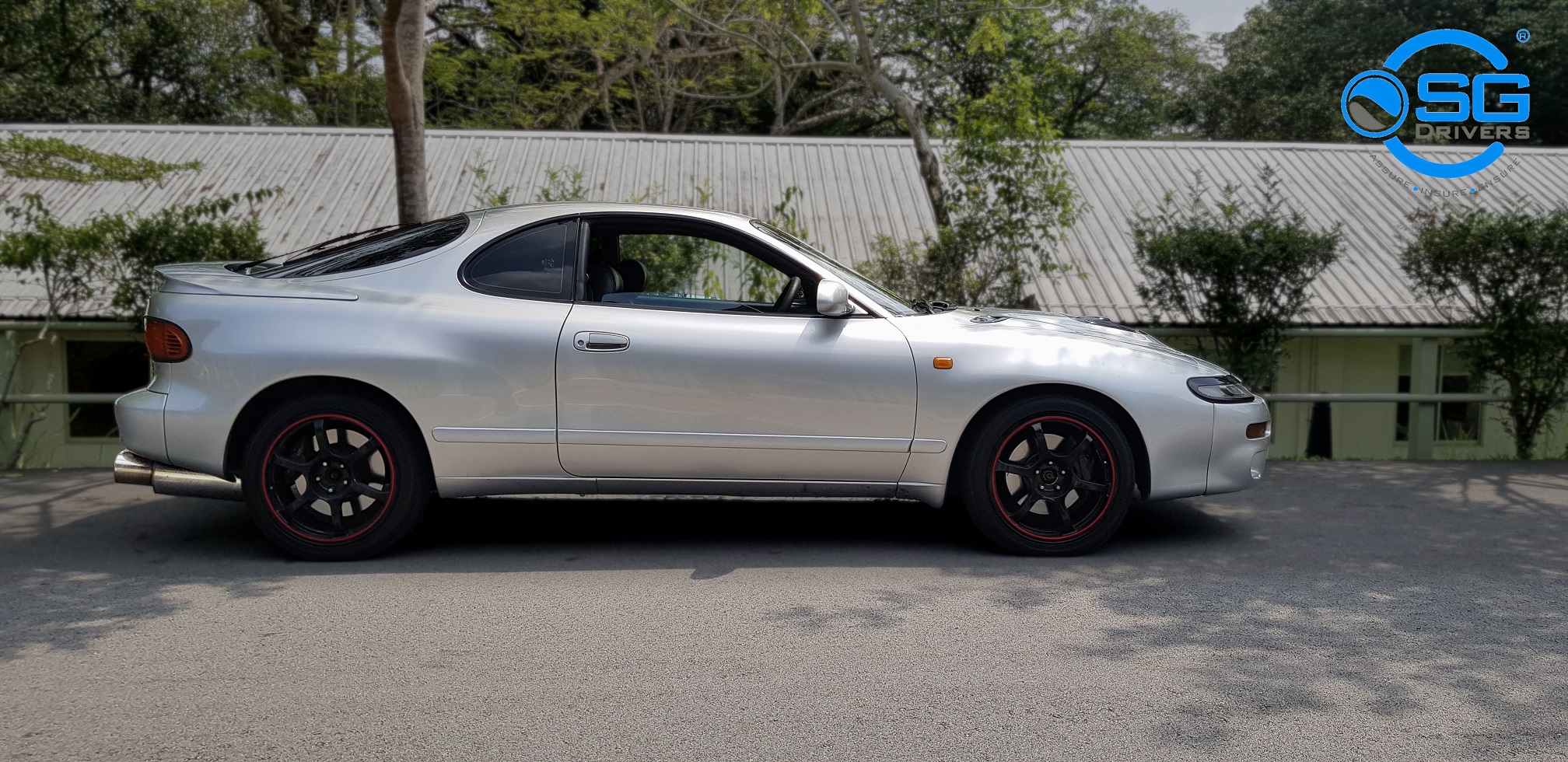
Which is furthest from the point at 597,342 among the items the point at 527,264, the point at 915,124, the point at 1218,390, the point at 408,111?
the point at 915,124

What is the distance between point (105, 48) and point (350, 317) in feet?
97.1

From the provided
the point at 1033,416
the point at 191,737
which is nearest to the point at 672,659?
the point at 191,737

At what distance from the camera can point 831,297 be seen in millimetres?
5090

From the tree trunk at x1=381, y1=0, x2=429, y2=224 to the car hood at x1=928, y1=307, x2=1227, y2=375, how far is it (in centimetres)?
468

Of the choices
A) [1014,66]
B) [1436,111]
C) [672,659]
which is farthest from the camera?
[1436,111]

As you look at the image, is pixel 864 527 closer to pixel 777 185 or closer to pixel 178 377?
pixel 178 377

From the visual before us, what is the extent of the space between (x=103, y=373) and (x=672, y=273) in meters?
4.91

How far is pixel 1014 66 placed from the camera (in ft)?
29.7

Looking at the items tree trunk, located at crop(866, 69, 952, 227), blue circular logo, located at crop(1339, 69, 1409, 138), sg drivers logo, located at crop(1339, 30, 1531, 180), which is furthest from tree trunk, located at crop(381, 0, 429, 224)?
blue circular logo, located at crop(1339, 69, 1409, 138)

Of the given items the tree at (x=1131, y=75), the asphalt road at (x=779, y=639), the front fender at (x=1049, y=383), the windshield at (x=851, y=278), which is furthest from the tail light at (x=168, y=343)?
the tree at (x=1131, y=75)

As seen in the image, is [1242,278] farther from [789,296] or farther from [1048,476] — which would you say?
[789,296]

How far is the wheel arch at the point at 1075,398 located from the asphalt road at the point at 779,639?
0.42m

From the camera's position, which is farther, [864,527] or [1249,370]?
[1249,370]

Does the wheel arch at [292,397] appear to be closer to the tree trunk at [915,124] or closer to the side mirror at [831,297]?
the side mirror at [831,297]
